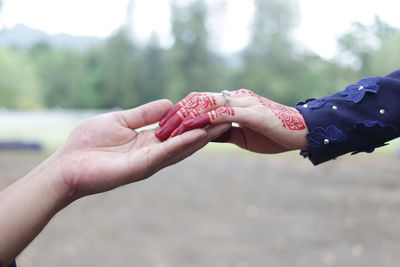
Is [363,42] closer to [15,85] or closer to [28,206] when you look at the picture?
[28,206]

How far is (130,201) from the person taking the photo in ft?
20.2

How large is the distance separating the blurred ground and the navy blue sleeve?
279 cm

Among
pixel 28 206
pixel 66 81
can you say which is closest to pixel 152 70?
pixel 66 81

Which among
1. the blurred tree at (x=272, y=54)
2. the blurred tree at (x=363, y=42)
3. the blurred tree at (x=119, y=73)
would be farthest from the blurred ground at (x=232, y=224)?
the blurred tree at (x=119, y=73)

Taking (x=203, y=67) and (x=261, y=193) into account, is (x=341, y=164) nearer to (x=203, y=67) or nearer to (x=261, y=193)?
(x=261, y=193)

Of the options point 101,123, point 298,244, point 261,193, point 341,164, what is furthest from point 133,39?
point 101,123

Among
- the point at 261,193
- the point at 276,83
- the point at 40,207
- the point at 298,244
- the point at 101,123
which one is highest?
the point at 101,123

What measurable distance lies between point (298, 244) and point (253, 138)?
315cm

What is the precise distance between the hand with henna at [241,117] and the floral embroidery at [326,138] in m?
0.03

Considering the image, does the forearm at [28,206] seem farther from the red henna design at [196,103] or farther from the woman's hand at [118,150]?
the red henna design at [196,103]

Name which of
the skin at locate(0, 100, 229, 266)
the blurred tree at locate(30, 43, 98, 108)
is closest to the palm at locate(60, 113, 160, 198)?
the skin at locate(0, 100, 229, 266)

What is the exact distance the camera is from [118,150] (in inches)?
61.9

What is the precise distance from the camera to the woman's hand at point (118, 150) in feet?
4.43

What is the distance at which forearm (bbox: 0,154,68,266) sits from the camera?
3.96ft
